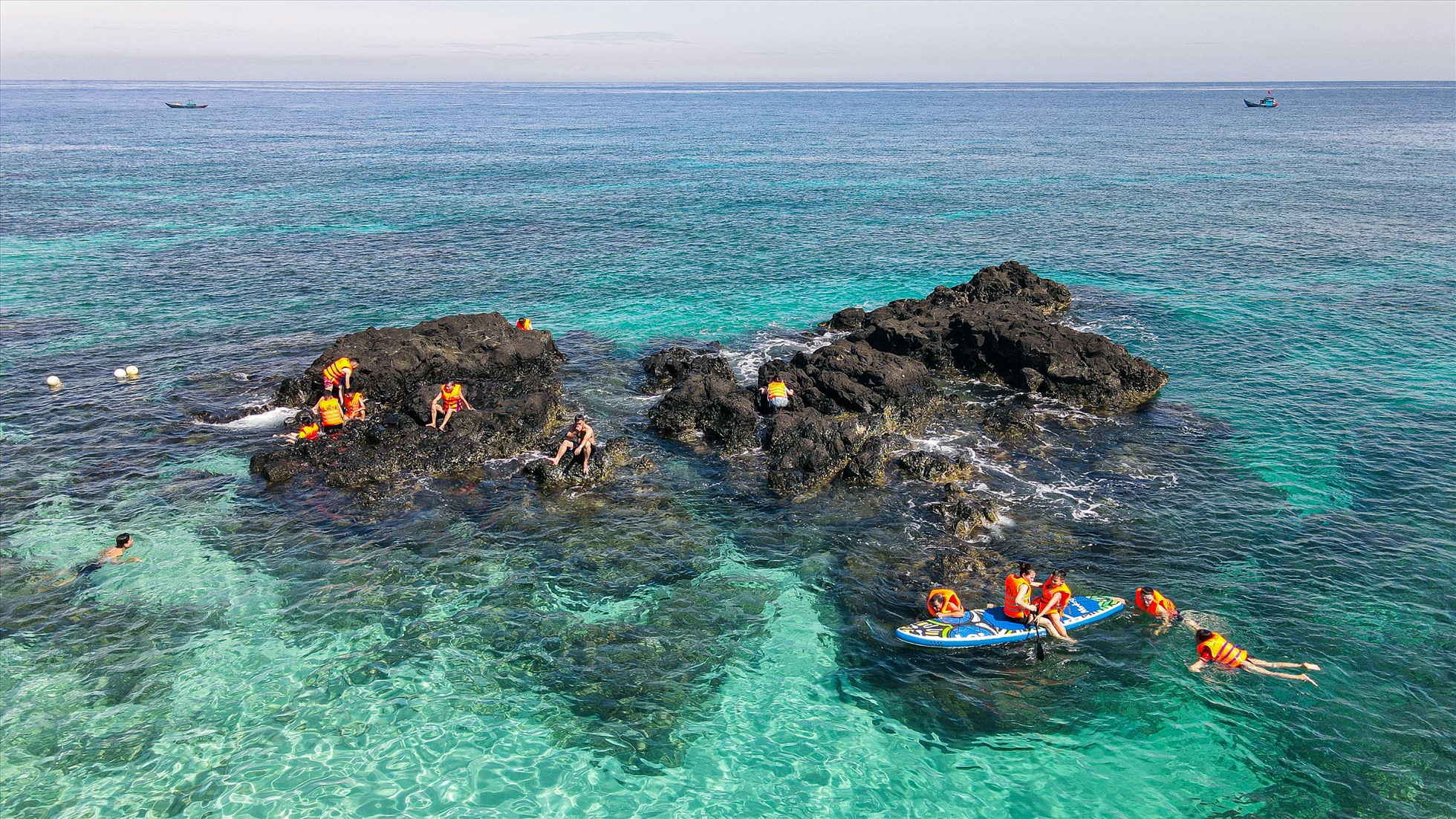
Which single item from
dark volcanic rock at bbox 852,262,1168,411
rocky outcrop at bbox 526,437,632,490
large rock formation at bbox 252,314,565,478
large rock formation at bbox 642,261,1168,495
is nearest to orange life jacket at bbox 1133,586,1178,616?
large rock formation at bbox 642,261,1168,495

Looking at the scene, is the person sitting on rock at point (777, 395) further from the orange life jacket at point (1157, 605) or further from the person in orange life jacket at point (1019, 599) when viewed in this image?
the orange life jacket at point (1157, 605)

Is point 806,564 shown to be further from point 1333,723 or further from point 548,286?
point 548,286

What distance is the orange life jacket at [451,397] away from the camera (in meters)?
28.8

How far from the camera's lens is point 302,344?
37906 mm

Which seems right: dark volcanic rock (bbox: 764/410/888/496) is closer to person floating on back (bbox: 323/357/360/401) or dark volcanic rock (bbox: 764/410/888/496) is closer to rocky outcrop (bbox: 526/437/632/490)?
rocky outcrop (bbox: 526/437/632/490)

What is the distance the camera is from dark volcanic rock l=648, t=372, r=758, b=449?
94.1 feet

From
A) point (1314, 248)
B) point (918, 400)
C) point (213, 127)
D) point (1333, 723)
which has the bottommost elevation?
point (1333, 723)

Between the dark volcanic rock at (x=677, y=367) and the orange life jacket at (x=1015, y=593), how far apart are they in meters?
16.7

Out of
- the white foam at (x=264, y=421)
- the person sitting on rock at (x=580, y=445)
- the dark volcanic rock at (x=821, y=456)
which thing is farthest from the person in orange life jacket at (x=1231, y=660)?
the white foam at (x=264, y=421)

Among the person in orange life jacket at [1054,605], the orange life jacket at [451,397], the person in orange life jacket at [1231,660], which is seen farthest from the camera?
the orange life jacket at [451,397]

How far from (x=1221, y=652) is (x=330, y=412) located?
27180 millimetres

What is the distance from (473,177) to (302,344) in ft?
181

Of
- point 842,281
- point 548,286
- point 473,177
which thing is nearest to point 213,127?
point 473,177

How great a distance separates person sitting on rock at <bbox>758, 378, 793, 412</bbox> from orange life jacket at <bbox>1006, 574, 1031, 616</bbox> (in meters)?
12.6
